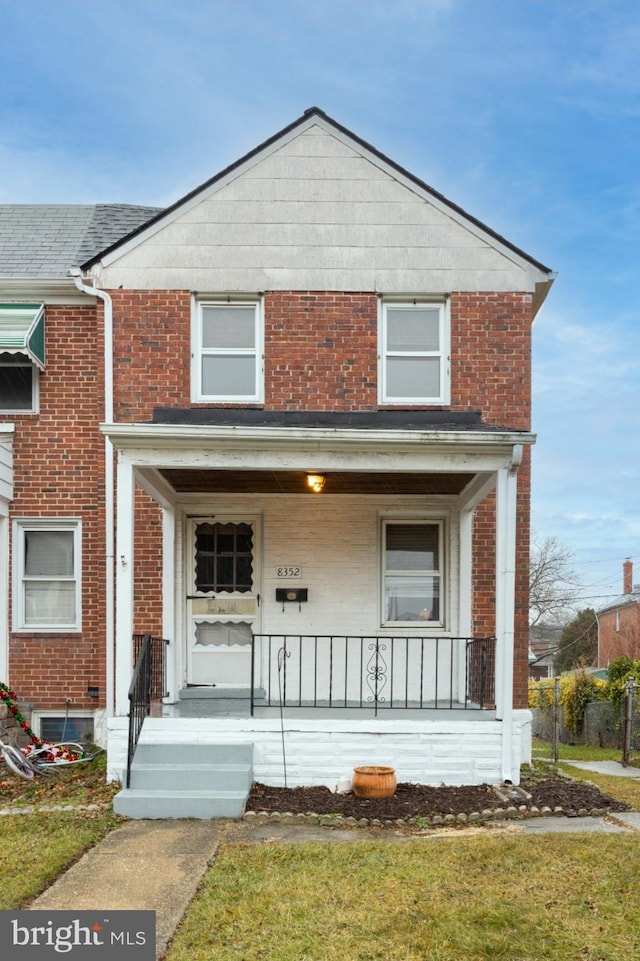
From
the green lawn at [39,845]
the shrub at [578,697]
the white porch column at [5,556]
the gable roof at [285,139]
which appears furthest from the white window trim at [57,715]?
the shrub at [578,697]

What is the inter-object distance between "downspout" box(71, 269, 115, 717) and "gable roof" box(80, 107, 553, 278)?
43 cm

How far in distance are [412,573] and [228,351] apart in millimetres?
3535

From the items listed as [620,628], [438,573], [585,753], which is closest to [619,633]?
[620,628]

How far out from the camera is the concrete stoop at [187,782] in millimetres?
7496

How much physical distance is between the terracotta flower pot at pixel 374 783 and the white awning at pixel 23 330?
6.31m

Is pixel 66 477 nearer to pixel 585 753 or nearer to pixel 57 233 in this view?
pixel 57 233

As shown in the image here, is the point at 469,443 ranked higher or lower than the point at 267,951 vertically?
higher

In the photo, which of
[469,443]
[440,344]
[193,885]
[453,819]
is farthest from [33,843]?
[440,344]

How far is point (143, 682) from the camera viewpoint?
858cm

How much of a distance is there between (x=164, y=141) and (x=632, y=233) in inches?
698

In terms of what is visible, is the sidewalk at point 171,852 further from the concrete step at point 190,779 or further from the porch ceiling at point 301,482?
the porch ceiling at point 301,482

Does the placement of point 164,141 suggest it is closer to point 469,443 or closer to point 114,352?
point 114,352

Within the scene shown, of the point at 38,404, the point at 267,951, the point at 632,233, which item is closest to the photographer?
the point at 267,951

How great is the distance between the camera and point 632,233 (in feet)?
97.5
